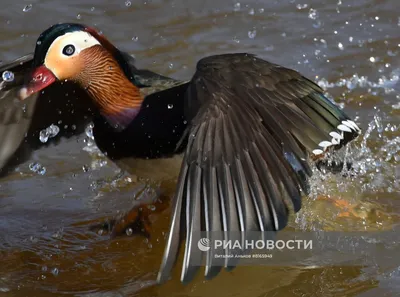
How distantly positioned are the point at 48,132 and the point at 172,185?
630mm

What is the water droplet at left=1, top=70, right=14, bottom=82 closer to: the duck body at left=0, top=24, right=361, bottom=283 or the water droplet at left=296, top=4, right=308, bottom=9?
the duck body at left=0, top=24, right=361, bottom=283

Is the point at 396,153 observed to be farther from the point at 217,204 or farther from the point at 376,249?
the point at 217,204

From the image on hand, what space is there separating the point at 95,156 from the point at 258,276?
4.67 feet

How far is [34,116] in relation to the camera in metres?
3.92

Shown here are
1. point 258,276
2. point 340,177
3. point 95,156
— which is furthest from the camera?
point 95,156

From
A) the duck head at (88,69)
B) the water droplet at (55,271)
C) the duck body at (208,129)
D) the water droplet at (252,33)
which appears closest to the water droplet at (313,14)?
the water droplet at (252,33)

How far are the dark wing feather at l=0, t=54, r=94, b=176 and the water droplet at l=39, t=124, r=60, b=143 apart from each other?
0.05 feet

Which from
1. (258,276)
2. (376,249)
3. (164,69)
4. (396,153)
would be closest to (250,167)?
(258,276)

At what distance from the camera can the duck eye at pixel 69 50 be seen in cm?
357

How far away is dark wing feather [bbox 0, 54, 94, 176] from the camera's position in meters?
3.84

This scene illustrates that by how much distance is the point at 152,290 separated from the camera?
327 cm

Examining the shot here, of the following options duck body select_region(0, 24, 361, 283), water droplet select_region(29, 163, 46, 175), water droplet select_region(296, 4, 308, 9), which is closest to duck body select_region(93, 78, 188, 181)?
duck body select_region(0, 24, 361, 283)

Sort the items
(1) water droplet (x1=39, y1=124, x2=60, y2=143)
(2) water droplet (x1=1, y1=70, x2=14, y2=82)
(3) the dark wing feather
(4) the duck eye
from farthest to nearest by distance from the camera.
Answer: (1) water droplet (x1=39, y1=124, x2=60, y2=143) < (3) the dark wing feather < (2) water droplet (x1=1, y1=70, x2=14, y2=82) < (4) the duck eye

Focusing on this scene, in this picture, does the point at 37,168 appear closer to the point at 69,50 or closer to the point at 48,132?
the point at 48,132
